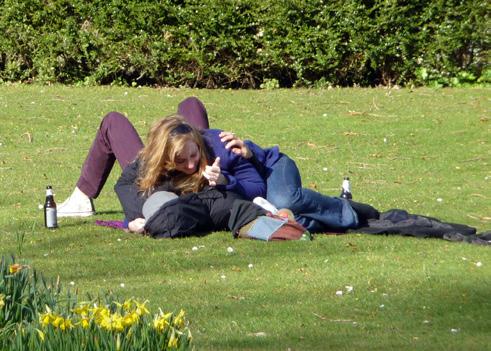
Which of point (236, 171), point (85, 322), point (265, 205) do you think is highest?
point (85, 322)

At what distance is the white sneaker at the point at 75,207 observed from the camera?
30.9 ft

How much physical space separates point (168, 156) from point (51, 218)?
1.18 metres

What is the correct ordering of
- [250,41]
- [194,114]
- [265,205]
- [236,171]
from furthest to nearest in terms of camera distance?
[250,41], [194,114], [236,171], [265,205]

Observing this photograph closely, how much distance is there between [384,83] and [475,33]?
162cm

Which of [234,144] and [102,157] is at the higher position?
[234,144]

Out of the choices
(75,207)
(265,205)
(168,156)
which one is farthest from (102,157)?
(265,205)

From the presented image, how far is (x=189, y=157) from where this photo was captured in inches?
326

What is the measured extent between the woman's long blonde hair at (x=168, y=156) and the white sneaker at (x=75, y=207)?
1.04 meters

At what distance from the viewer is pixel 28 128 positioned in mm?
14859

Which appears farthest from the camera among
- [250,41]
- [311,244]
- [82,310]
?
[250,41]

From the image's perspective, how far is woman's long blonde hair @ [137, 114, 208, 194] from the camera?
822 centimetres

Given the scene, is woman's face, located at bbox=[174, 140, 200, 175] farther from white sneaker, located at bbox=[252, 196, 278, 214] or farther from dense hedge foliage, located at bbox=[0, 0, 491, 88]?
dense hedge foliage, located at bbox=[0, 0, 491, 88]

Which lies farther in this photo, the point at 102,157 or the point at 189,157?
the point at 102,157

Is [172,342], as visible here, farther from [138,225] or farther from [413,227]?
[413,227]
